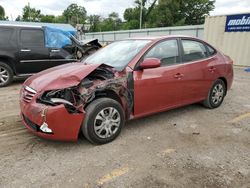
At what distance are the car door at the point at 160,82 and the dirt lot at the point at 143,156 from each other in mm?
418

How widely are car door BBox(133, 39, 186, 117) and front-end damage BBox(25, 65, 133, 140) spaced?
42 cm

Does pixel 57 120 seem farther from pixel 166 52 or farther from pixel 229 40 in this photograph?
pixel 229 40

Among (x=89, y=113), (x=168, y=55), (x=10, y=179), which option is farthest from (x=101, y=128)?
(x=168, y=55)

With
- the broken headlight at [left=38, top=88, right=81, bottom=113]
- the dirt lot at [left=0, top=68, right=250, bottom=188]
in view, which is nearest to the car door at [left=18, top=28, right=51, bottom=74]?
the dirt lot at [left=0, top=68, right=250, bottom=188]

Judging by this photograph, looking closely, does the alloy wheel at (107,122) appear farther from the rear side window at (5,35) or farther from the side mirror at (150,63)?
the rear side window at (5,35)

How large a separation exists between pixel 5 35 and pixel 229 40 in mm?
9929

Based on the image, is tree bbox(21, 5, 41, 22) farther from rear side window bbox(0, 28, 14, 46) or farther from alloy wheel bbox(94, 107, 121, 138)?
alloy wheel bbox(94, 107, 121, 138)

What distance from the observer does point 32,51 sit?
816cm

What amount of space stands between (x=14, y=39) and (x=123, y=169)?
6.37 meters

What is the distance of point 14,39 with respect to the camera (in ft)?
26.0

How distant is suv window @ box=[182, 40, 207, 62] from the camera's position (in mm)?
4904

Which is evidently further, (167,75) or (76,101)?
(167,75)

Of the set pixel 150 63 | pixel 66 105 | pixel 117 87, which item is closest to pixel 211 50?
pixel 150 63

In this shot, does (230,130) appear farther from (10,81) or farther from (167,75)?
(10,81)
